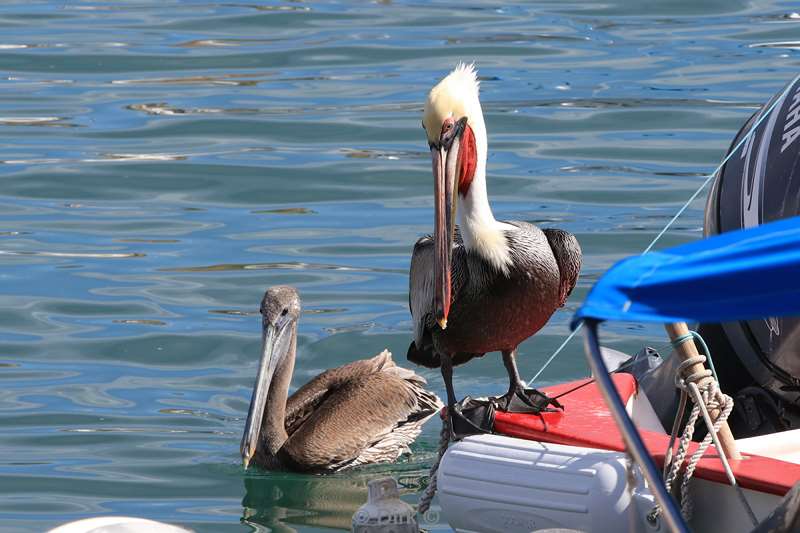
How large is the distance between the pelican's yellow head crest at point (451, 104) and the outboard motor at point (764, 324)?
2.88 ft

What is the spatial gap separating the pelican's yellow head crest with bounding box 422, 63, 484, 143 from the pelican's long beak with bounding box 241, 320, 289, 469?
5.25ft

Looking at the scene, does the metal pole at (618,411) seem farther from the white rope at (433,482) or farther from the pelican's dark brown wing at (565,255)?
the pelican's dark brown wing at (565,255)

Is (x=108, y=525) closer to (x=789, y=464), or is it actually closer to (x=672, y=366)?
(x=789, y=464)

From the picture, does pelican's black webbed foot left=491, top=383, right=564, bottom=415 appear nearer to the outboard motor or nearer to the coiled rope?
the outboard motor

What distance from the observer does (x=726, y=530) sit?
3895 millimetres

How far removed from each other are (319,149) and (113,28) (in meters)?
4.32

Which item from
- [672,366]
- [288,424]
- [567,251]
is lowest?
[288,424]

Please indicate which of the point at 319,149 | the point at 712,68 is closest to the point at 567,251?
the point at 319,149

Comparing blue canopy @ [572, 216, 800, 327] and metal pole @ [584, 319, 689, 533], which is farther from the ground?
blue canopy @ [572, 216, 800, 327]

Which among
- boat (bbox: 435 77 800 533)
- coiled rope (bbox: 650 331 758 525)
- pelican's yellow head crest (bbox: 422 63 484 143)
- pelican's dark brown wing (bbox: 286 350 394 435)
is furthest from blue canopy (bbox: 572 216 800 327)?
pelican's dark brown wing (bbox: 286 350 394 435)

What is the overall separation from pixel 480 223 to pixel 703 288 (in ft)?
7.54

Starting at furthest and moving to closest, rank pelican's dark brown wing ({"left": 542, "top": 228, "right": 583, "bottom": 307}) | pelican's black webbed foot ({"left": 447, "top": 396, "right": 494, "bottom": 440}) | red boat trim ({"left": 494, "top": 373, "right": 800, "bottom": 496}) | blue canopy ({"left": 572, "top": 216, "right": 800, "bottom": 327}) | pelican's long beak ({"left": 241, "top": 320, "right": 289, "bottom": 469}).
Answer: pelican's long beak ({"left": 241, "top": 320, "right": 289, "bottom": 469}) → pelican's dark brown wing ({"left": 542, "top": 228, "right": 583, "bottom": 307}) → pelican's black webbed foot ({"left": 447, "top": 396, "right": 494, "bottom": 440}) → red boat trim ({"left": 494, "top": 373, "right": 800, "bottom": 496}) → blue canopy ({"left": 572, "top": 216, "right": 800, "bottom": 327})

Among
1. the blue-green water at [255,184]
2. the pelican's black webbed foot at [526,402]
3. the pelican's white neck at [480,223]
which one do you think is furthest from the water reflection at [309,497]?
the pelican's white neck at [480,223]

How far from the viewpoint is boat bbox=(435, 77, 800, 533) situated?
270cm
